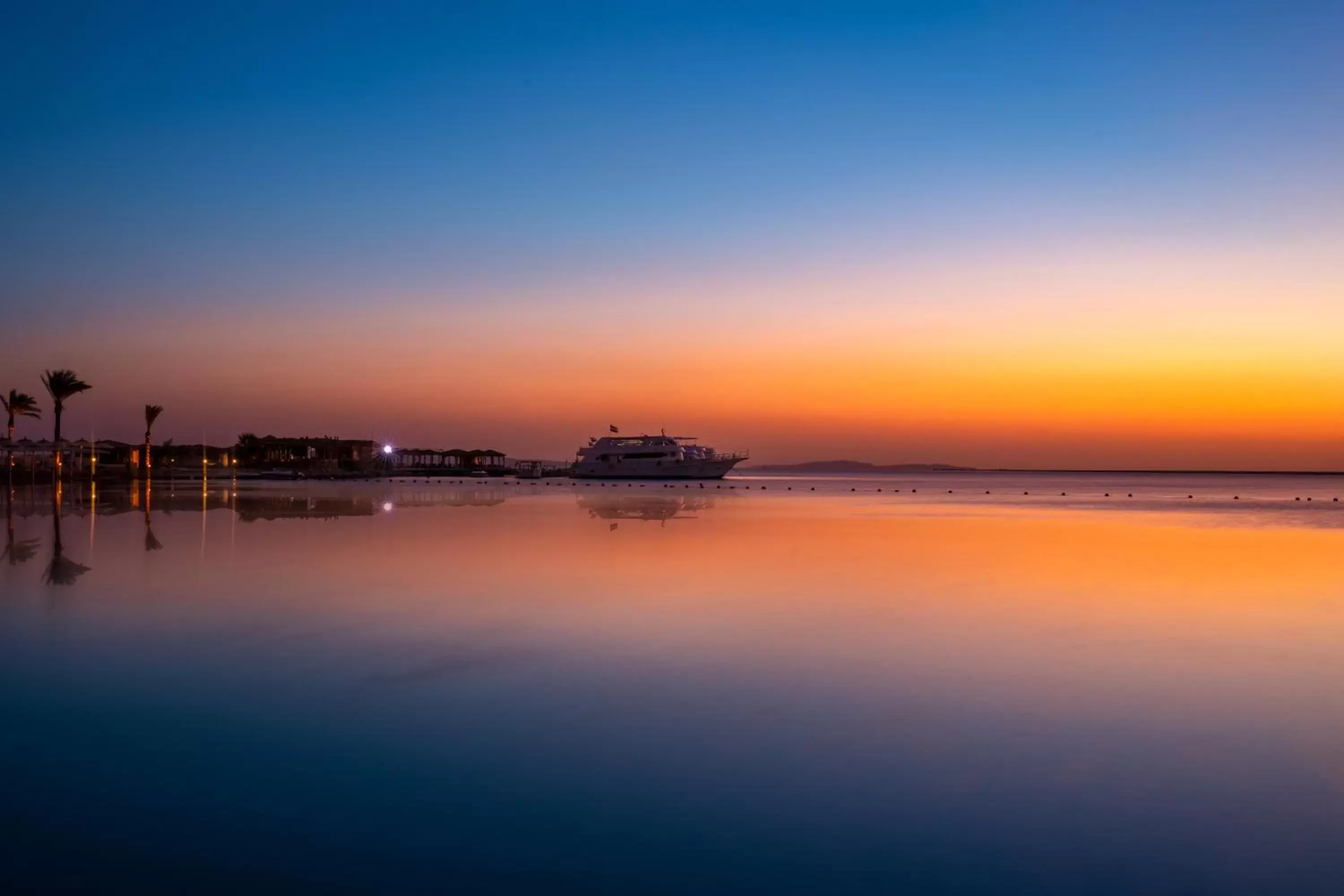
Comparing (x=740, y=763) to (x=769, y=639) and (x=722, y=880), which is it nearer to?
(x=722, y=880)

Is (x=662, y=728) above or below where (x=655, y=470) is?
below

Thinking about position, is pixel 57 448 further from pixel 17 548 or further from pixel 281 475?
pixel 17 548

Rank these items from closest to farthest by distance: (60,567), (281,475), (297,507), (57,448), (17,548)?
(60,567) → (17,548) → (297,507) → (57,448) → (281,475)

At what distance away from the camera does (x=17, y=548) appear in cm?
1977

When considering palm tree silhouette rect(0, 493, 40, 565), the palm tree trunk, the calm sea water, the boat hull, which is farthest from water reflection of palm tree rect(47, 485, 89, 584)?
the boat hull

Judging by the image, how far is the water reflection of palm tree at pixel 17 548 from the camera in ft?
58.5

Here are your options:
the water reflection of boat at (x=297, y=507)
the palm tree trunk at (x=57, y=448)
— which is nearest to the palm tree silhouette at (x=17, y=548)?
the water reflection of boat at (x=297, y=507)

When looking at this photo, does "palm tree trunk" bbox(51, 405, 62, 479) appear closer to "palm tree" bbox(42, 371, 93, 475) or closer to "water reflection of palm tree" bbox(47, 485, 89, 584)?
"palm tree" bbox(42, 371, 93, 475)

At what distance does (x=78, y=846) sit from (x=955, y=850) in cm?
463


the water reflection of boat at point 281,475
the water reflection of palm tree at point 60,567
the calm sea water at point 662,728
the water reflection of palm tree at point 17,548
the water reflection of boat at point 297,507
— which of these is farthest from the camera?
the water reflection of boat at point 281,475

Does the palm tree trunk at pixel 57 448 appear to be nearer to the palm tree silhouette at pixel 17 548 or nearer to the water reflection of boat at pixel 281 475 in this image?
the water reflection of boat at pixel 281 475

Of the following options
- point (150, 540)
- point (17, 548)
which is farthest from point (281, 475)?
point (17, 548)

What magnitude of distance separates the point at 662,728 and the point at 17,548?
1803cm

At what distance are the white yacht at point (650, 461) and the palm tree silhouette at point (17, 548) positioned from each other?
232ft
